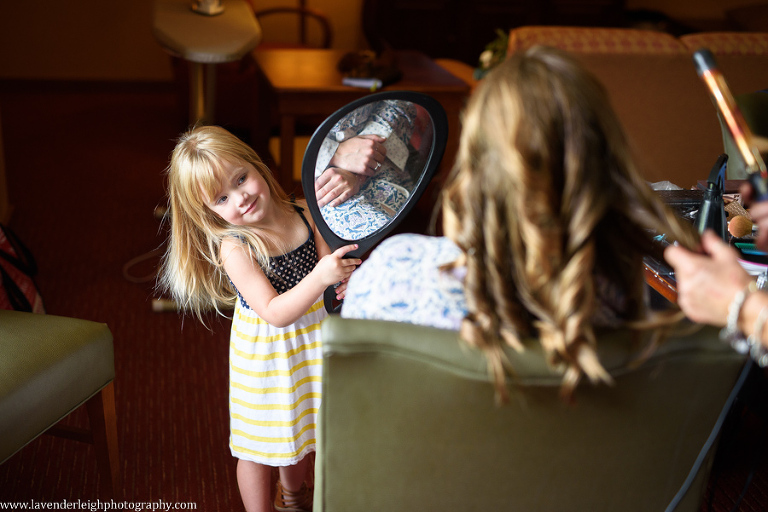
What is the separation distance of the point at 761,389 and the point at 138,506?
4.26ft

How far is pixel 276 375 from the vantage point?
1266mm

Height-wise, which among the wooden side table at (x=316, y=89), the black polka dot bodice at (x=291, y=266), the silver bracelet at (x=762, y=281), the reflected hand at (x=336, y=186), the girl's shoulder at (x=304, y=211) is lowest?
the wooden side table at (x=316, y=89)

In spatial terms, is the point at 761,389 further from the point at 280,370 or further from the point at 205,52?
the point at 205,52

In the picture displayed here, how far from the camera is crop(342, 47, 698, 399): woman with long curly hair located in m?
0.67

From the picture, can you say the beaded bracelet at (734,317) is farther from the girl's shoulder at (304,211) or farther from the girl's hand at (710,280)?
the girl's shoulder at (304,211)

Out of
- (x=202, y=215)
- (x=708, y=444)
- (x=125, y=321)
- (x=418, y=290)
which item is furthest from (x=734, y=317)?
(x=125, y=321)

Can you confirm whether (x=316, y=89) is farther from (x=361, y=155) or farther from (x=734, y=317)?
(x=734, y=317)

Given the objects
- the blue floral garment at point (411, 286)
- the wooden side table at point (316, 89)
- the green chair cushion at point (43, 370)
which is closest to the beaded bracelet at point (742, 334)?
the blue floral garment at point (411, 286)

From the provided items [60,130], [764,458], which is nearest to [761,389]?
[764,458]

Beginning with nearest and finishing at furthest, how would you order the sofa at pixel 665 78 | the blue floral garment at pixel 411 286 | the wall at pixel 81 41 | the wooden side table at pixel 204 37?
1. the blue floral garment at pixel 411 286
2. the wooden side table at pixel 204 37
3. the sofa at pixel 665 78
4. the wall at pixel 81 41

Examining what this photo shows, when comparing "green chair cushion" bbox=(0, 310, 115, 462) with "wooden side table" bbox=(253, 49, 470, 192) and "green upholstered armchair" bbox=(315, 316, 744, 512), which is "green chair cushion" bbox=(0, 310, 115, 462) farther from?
"wooden side table" bbox=(253, 49, 470, 192)

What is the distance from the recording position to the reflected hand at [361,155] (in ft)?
3.49

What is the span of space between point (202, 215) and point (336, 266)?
288 millimetres

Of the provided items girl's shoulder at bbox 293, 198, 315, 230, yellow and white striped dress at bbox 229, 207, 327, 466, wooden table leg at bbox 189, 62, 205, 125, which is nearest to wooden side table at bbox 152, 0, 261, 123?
wooden table leg at bbox 189, 62, 205, 125
